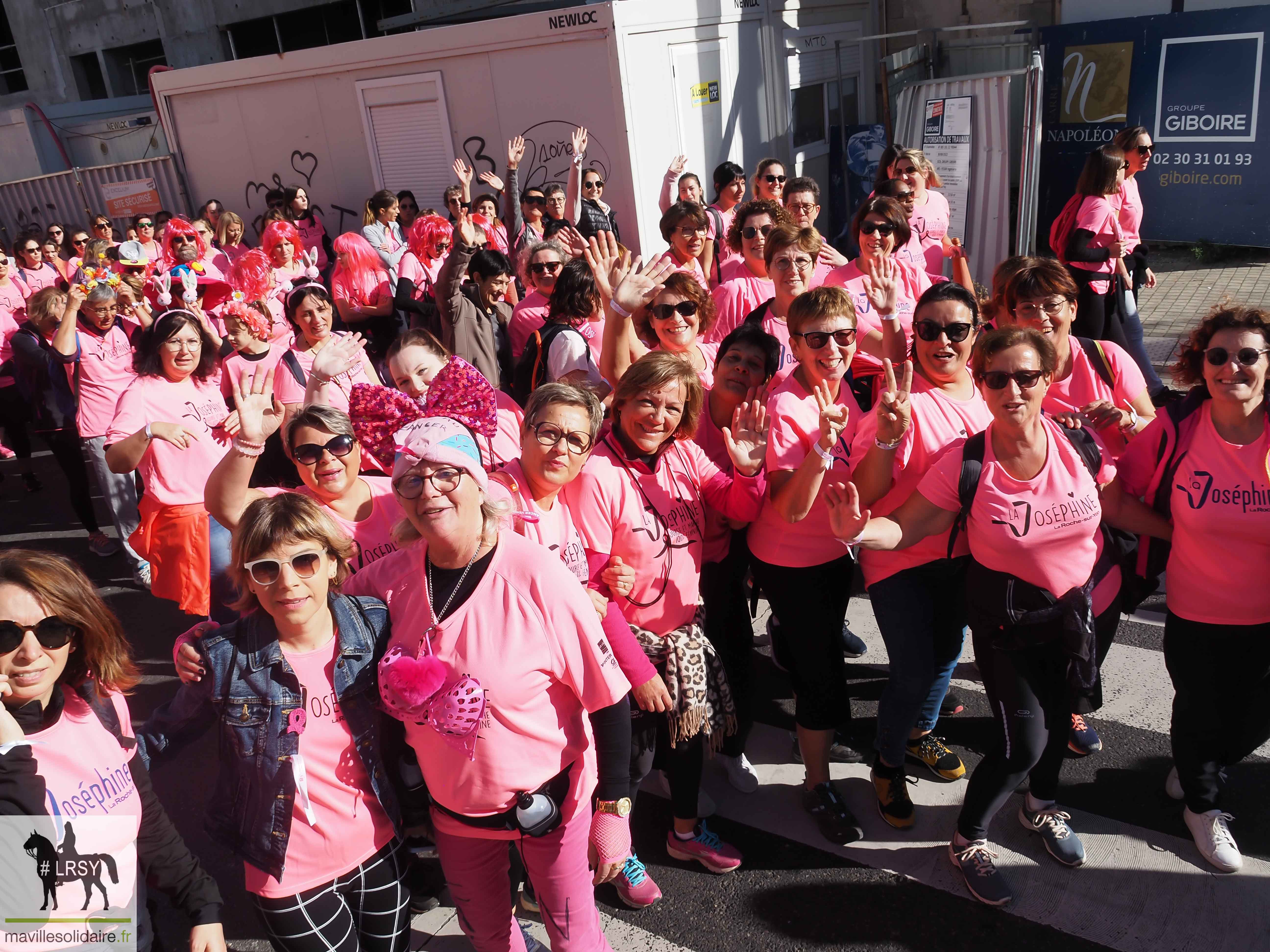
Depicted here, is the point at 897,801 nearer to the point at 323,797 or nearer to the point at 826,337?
the point at 826,337

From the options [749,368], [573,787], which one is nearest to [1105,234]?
[749,368]

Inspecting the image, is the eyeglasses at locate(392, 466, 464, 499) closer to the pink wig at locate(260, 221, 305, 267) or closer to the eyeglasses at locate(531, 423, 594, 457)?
the eyeglasses at locate(531, 423, 594, 457)

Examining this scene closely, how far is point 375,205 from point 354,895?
8606mm

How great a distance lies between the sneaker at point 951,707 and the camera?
4070 millimetres

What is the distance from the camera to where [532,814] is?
2289mm

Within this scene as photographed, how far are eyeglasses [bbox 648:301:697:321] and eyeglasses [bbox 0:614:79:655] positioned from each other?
2.51m

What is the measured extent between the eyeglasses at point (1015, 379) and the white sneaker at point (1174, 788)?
1.69 m

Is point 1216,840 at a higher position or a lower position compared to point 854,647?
higher

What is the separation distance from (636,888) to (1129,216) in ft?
19.2

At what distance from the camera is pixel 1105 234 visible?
6367mm

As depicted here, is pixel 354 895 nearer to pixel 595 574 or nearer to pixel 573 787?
pixel 573 787

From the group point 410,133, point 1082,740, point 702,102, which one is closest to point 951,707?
point 1082,740

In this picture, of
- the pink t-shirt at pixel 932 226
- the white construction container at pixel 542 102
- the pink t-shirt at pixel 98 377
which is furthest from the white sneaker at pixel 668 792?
the white construction container at pixel 542 102

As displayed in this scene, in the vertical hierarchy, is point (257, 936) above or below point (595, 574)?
below
